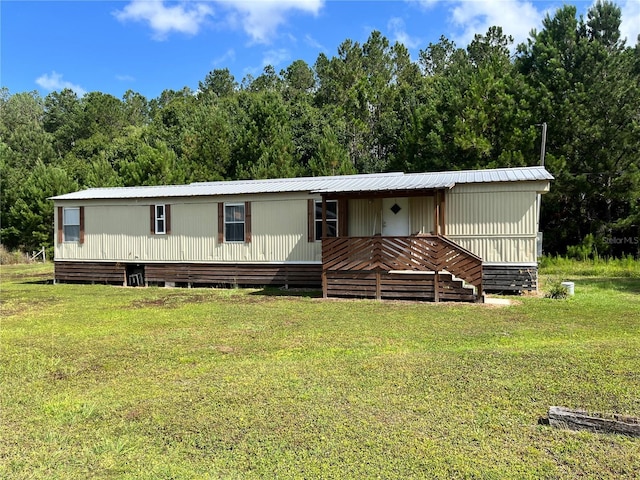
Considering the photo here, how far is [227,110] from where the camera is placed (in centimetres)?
3566

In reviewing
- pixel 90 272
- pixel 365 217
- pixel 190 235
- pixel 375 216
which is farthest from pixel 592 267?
pixel 90 272

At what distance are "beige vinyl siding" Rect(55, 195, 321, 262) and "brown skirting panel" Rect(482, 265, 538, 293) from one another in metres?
4.27

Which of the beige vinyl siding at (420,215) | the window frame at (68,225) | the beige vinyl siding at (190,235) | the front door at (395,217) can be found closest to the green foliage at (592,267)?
the beige vinyl siding at (420,215)

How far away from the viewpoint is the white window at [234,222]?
13.4 m

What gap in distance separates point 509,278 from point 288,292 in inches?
211

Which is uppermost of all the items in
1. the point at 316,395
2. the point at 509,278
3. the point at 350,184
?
the point at 350,184

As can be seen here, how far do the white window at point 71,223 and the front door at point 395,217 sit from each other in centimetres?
972

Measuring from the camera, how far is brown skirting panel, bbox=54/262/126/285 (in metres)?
14.6

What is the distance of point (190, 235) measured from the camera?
45.4 feet

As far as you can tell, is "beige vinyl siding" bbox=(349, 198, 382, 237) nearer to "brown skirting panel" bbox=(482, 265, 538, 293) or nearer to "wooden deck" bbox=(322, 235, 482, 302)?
"wooden deck" bbox=(322, 235, 482, 302)

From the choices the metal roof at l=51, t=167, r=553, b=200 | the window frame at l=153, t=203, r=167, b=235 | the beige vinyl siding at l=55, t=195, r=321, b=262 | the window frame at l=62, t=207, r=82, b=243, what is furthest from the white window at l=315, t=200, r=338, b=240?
the window frame at l=62, t=207, r=82, b=243

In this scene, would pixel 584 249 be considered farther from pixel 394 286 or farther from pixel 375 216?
pixel 394 286

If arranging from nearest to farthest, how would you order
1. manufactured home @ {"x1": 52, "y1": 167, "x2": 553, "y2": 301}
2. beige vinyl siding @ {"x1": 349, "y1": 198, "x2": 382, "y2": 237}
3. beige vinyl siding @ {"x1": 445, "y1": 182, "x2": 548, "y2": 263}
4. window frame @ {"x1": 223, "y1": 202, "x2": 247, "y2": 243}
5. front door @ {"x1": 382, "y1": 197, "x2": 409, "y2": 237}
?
manufactured home @ {"x1": 52, "y1": 167, "x2": 553, "y2": 301} → beige vinyl siding @ {"x1": 445, "y1": 182, "x2": 548, "y2": 263} → front door @ {"x1": 382, "y1": 197, "x2": 409, "y2": 237} → beige vinyl siding @ {"x1": 349, "y1": 198, "x2": 382, "y2": 237} → window frame @ {"x1": 223, "y1": 202, "x2": 247, "y2": 243}

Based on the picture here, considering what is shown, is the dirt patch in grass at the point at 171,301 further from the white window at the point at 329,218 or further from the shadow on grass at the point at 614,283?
the shadow on grass at the point at 614,283
